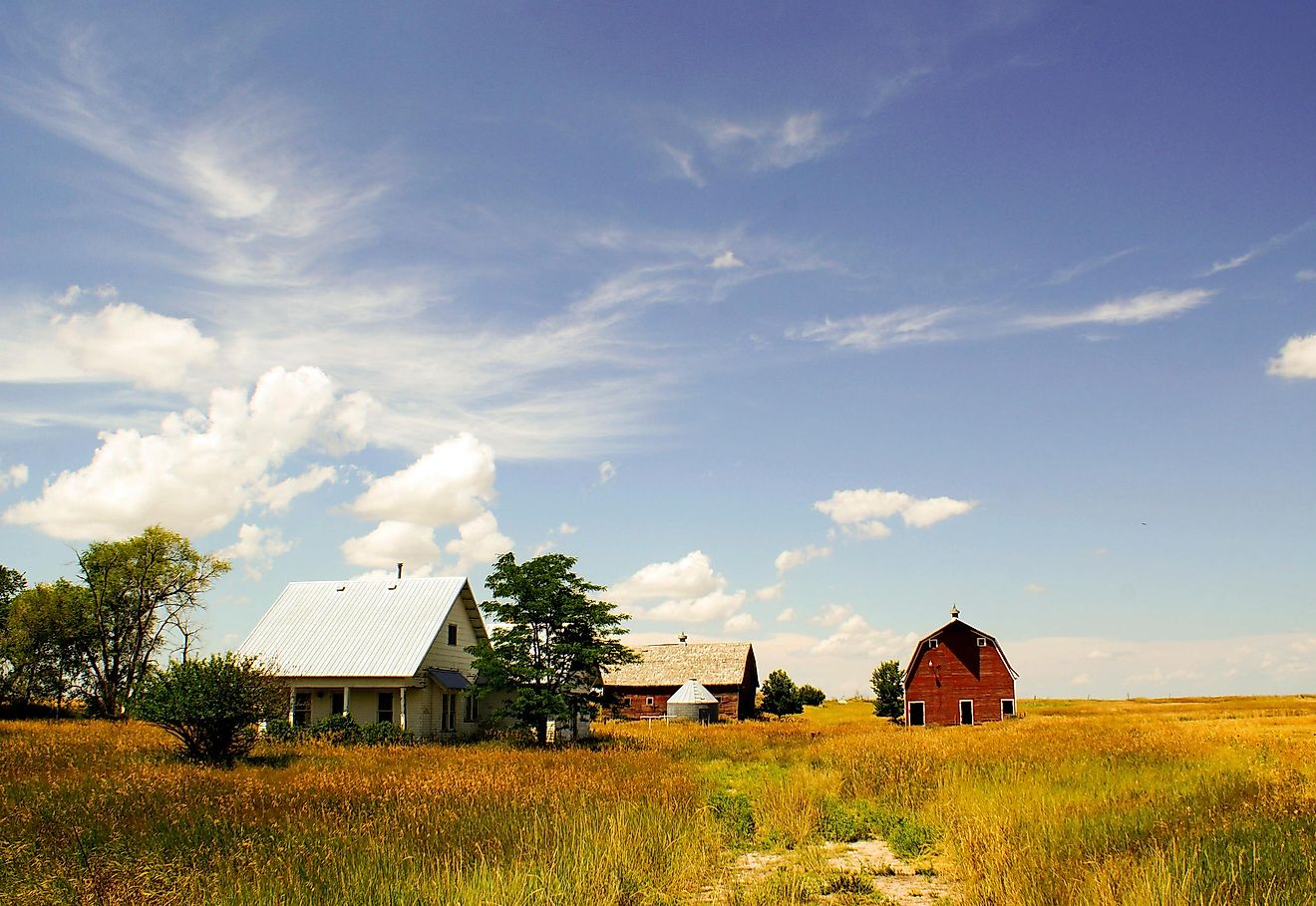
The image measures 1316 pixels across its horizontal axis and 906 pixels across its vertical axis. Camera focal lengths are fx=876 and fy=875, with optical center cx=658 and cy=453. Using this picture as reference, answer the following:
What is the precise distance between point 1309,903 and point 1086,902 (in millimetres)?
1775

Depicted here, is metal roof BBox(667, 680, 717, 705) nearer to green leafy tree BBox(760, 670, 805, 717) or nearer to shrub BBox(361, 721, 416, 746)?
green leafy tree BBox(760, 670, 805, 717)

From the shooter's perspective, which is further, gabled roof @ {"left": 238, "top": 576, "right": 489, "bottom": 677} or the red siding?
the red siding

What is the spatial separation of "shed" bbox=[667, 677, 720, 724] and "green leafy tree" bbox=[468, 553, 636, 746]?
80.6ft

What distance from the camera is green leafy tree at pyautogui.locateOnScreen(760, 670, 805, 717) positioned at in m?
70.6

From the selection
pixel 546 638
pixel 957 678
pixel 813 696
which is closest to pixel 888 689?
pixel 957 678

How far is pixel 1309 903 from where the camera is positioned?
7.50 metres

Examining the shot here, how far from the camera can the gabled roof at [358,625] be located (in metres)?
34.8

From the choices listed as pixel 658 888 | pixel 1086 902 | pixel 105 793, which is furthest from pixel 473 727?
pixel 1086 902

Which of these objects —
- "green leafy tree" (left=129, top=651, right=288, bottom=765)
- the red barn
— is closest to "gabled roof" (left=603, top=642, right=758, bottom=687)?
the red barn

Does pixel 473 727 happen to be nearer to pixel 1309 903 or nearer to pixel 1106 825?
pixel 1106 825

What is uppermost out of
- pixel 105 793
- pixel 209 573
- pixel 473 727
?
pixel 209 573

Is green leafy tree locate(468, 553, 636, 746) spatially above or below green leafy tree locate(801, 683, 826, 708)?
above

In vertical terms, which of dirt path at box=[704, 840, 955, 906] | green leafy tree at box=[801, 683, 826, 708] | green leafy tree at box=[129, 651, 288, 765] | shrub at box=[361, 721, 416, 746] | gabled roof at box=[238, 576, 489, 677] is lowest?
green leafy tree at box=[801, 683, 826, 708]

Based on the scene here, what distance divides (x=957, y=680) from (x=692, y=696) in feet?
54.7
